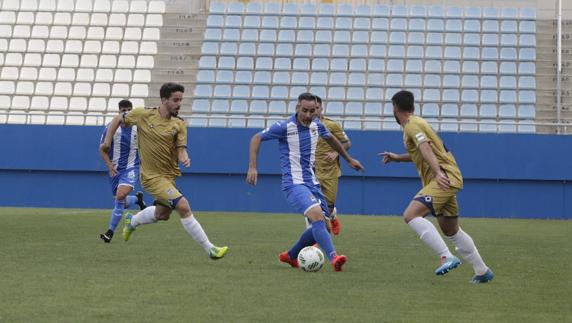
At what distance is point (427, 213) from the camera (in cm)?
984

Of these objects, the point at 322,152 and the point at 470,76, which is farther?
the point at 470,76

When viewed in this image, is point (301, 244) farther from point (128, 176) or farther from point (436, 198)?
point (128, 176)

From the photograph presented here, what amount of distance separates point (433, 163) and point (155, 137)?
3.66 metres

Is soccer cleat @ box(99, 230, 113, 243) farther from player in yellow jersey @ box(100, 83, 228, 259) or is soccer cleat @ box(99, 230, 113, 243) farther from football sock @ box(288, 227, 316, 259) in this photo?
football sock @ box(288, 227, 316, 259)

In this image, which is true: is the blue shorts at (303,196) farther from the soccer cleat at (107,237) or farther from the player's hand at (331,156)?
the player's hand at (331,156)

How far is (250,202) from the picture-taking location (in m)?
27.5

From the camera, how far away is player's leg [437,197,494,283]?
960 cm

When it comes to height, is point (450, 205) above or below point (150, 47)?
below

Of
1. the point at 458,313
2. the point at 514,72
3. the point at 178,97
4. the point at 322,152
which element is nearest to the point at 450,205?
the point at 458,313

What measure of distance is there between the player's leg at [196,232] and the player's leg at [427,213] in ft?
7.73

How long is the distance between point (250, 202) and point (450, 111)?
607 centimetres

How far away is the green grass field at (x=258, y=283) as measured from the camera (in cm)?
721

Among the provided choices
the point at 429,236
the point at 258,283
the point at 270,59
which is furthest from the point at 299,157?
the point at 270,59

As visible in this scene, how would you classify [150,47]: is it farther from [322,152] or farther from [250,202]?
[322,152]
